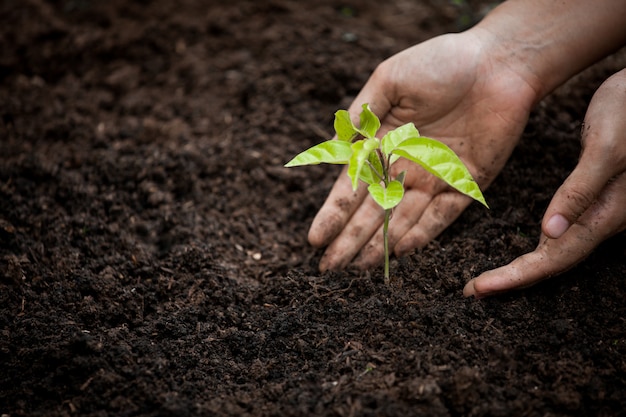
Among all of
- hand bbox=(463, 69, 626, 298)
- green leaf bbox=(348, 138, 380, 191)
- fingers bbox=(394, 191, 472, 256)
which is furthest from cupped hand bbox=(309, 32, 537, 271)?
green leaf bbox=(348, 138, 380, 191)

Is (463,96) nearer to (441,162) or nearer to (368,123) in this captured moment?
(368,123)

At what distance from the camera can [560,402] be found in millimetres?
2059

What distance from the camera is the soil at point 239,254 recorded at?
2172 millimetres

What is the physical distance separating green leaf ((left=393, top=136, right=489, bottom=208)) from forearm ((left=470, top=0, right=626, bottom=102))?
101cm

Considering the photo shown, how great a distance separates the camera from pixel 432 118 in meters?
2.89

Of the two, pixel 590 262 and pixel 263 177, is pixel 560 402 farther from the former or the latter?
pixel 263 177

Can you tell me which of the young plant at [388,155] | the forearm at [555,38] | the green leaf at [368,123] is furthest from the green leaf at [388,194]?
the forearm at [555,38]

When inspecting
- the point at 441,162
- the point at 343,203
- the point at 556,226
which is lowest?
the point at 343,203

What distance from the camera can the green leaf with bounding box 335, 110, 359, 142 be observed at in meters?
2.28

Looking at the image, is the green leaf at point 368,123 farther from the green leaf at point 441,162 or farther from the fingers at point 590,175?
A: the fingers at point 590,175

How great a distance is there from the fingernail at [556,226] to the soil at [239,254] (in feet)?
1.27

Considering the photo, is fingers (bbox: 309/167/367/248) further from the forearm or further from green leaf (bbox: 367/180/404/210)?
the forearm

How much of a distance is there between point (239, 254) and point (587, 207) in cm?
168

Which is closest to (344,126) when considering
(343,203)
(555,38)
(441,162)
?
(441,162)
